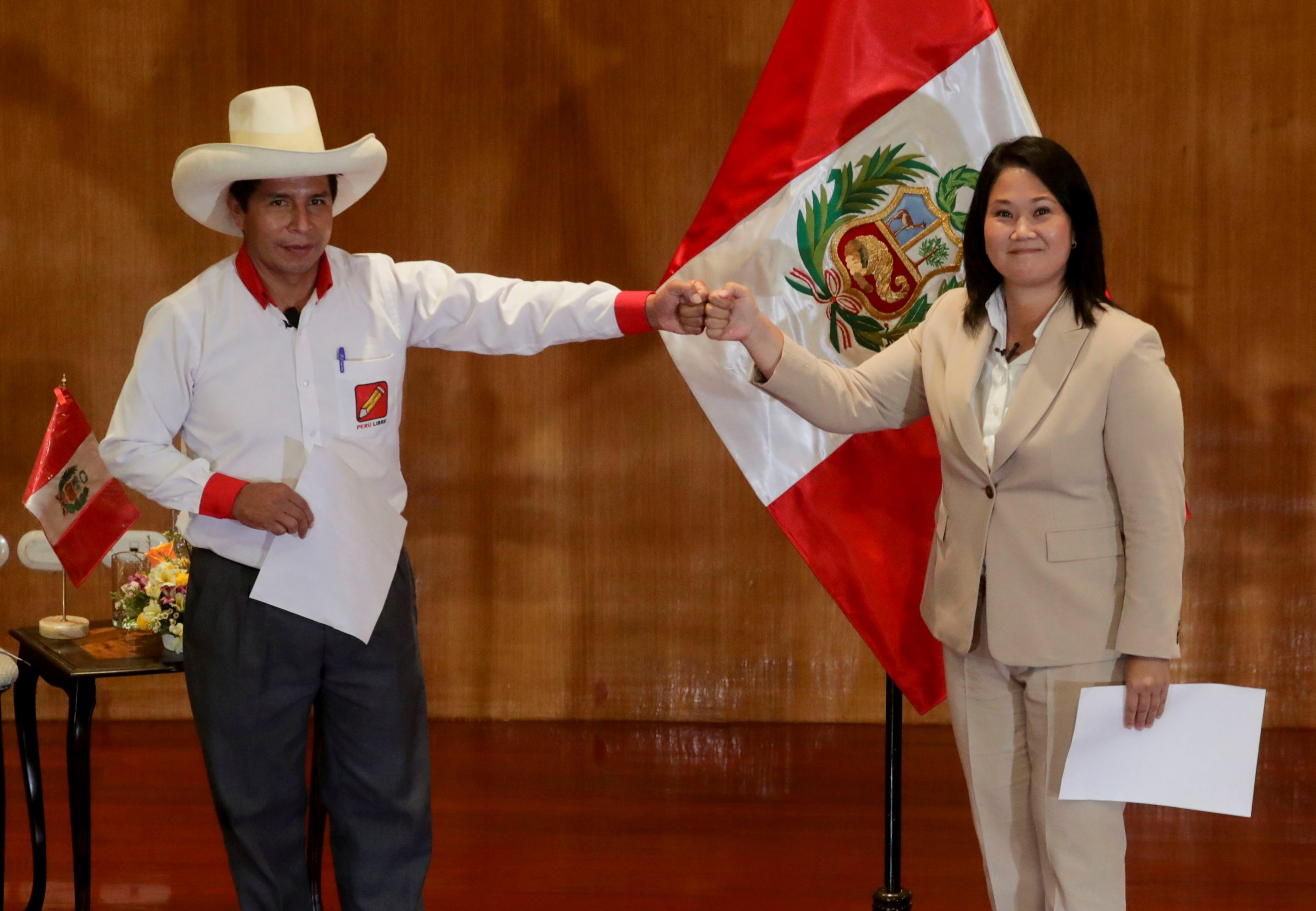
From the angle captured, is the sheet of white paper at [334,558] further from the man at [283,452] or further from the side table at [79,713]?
the side table at [79,713]

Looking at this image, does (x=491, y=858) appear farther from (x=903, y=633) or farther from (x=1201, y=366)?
(x=1201, y=366)

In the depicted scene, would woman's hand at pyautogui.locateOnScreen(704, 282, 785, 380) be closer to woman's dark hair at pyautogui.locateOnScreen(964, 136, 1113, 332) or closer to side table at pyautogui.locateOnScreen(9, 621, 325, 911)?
woman's dark hair at pyautogui.locateOnScreen(964, 136, 1113, 332)

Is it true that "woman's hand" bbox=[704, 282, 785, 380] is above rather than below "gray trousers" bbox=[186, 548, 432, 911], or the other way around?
above

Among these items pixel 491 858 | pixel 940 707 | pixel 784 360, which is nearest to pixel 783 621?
pixel 940 707

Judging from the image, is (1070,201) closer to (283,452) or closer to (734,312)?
(734,312)

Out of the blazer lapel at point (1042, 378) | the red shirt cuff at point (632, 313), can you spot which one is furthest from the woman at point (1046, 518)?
the red shirt cuff at point (632, 313)

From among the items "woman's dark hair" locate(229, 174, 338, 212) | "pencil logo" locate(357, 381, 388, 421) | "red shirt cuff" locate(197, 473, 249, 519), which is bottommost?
"red shirt cuff" locate(197, 473, 249, 519)

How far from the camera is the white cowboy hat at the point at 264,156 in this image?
6.85 ft

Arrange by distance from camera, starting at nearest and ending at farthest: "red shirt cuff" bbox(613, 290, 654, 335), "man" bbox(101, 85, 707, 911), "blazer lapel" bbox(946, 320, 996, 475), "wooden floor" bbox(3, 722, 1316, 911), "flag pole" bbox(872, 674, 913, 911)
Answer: "blazer lapel" bbox(946, 320, 996, 475) → "man" bbox(101, 85, 707, 911) → "red shirt cuff" bbox(613, 290, 654, 335) → "flag pole" bbox(872, 674, 913, 911) → "wooden floor" bbox(3, 722, 1316, 911)

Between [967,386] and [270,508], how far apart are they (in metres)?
1.12

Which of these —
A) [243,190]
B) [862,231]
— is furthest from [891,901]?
[243,190]

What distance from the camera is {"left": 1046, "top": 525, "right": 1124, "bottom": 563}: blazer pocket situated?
6.47ft

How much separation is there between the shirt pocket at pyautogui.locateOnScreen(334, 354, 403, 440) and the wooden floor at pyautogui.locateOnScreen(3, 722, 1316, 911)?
1.34 metres

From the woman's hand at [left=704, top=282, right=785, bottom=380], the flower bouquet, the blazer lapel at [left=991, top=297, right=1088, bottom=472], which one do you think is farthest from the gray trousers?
the blazer lapel at [left=991, top=297, right=1088, bottom=472]
